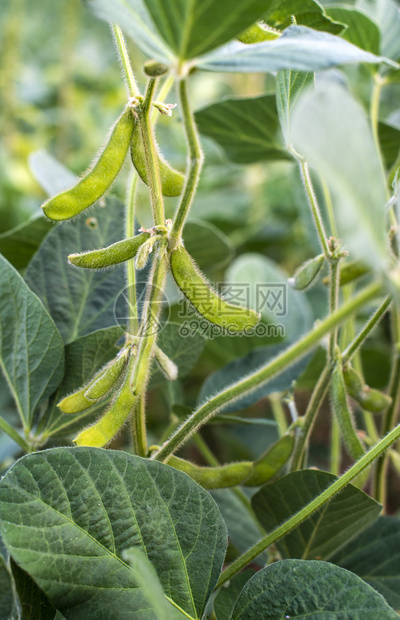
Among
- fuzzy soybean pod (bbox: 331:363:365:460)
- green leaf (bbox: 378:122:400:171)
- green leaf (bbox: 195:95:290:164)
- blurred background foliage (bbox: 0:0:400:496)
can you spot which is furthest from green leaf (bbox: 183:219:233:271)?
fuzzy soybean pod (bbox: 331:363:365:460)

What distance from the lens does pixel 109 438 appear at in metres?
0.44

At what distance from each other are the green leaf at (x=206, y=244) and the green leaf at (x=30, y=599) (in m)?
0.51

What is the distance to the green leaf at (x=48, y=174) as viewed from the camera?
76 cm

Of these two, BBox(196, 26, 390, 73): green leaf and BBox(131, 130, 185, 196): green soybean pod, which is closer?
BBox(196, 26, 390, 73): green leaf

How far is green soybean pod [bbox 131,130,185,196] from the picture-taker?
45 centimetres

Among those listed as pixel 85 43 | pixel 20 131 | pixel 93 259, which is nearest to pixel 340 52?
pixel 93 259

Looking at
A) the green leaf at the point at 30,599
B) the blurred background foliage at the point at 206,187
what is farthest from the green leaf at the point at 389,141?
the green leaf at the point at 30,599

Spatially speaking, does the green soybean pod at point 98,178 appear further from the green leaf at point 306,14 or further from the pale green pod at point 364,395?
the pale green pod at point 364,395

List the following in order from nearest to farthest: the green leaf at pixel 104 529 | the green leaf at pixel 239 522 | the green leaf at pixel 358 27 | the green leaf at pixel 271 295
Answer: the green leaf at pixel 104 529
the green leaf at pixel 239 522
the green leaf at pixel 358 27
the green leaf at pixel 271 295

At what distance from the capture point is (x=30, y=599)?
412 mm

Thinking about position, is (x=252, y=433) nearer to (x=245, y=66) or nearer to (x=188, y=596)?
(x=188, y=596)

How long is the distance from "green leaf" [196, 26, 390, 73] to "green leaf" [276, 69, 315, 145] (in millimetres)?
114

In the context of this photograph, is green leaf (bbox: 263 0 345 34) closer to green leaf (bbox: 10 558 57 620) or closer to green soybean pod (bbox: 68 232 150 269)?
green soybean pod (bbox: 68 232 150 269)

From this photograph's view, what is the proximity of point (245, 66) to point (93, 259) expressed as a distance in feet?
0.57
